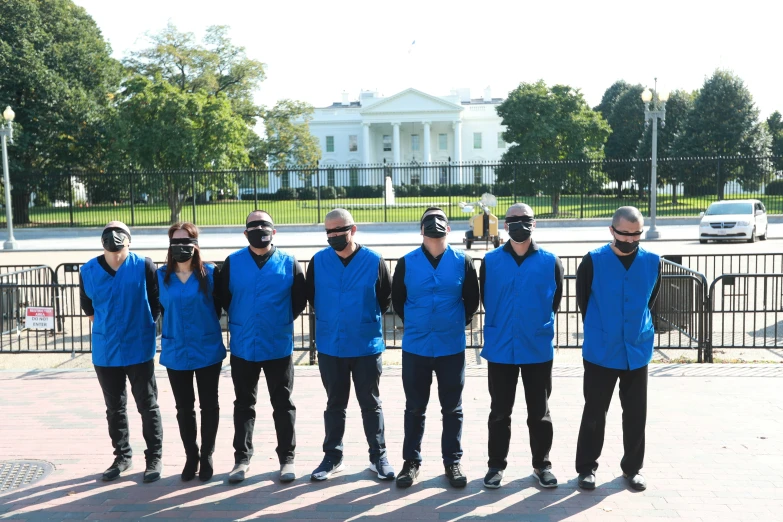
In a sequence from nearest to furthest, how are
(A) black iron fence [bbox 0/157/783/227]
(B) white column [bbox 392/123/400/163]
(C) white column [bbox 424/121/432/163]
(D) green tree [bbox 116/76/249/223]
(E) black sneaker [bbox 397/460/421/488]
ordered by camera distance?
(E) black sneaker [bbox 397/460/421/488], (A) black iron fence [bbox 0/157/783/227], (D) green tree [bbox 116/76/249/223], (C) white column [bbox 424/121/432/163], (B) white column [bbox 392/123/400/163]

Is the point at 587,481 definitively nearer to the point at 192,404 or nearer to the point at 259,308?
the point at 259,308

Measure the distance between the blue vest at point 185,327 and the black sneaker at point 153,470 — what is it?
0.71 m

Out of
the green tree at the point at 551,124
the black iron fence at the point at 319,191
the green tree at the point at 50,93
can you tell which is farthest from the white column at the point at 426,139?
the green tree at the point at 50,93

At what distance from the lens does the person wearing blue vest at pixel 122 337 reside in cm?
514

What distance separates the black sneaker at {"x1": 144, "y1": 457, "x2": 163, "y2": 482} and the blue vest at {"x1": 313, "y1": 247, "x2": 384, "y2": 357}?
4.61 ft

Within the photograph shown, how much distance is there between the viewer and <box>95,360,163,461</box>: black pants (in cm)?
520

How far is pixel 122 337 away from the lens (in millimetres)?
5145

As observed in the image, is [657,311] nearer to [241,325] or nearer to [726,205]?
[241,325]

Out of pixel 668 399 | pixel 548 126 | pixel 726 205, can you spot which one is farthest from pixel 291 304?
pixel 548 126

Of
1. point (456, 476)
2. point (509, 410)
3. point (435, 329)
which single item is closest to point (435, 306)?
point (435, 329)

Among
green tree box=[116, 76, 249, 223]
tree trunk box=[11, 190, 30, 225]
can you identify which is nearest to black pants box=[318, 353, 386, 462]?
green tree box=[116, 76, 249, 223]

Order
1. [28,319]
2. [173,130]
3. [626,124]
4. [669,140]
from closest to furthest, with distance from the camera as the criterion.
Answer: [28,319] < [173,130] < [669,140] < [626,124]

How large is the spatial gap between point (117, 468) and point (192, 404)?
0.71 meters

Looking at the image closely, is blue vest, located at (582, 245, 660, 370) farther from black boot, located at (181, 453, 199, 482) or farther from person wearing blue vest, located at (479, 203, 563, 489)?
black boot, located at (181, 453, 199, 482)
